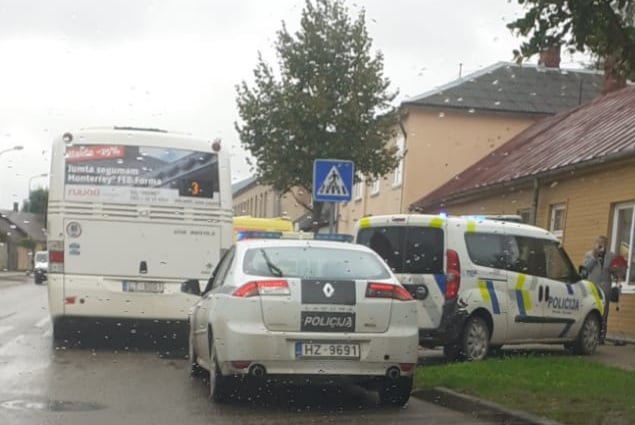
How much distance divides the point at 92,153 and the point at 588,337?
23.5ft

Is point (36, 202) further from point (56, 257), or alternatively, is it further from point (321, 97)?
point (56, 257)

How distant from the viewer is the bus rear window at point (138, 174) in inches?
527

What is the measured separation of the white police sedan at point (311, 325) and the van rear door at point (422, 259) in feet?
10.7

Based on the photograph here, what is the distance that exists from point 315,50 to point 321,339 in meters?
14.2

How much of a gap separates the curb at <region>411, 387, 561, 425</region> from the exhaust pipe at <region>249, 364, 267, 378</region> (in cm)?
175

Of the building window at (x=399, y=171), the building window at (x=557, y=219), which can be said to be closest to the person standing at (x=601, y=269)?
the building window at (x=557, y=219)

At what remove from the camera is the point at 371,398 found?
9.47 meters

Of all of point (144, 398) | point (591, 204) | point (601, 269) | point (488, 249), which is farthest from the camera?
point (591, 204)

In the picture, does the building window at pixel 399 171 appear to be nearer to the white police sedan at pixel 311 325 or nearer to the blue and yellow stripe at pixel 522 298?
the blue and yellow stripe at pixel 522 298

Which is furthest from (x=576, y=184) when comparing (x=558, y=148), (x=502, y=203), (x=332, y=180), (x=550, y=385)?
(x=550, y=385)

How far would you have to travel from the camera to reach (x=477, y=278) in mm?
12273

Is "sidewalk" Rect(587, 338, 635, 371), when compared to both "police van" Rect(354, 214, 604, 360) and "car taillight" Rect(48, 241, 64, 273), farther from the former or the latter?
"car taillight" Rect(48, 241, 64, 273)

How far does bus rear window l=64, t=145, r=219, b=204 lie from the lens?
43.9 feet

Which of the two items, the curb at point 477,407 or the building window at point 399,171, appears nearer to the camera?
the curb at point 477,407
